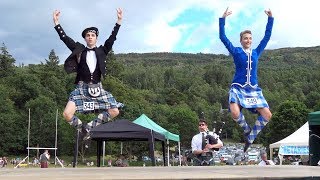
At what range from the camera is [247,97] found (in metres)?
9.73

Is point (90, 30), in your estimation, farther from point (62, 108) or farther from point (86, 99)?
point (62, 108)

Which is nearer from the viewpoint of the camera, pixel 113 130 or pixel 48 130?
pixel 113 130

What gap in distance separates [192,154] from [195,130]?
7777cm

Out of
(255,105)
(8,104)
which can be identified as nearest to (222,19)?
(255,105)

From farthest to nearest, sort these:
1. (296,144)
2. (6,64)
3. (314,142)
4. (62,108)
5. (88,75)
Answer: (6,64), (62,108), (296,144), (314,142), (88,75)

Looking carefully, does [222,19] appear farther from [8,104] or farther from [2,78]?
[2,78]

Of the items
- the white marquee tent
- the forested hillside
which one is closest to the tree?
the forested hillside

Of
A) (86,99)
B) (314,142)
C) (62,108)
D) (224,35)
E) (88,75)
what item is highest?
(62,108)

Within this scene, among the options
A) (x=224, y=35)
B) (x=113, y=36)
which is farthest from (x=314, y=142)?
(x=113, y=36)

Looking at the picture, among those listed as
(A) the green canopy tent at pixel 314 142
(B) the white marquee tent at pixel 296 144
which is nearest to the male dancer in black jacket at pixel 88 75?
(A) the green canopy tent at pixel 314 142

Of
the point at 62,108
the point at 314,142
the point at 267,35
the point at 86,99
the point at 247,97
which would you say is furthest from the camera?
the point at 62,108

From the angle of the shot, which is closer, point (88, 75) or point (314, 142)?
point (88, 75)

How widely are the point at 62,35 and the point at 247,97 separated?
3.80 meters

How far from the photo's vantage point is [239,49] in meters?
10.1
